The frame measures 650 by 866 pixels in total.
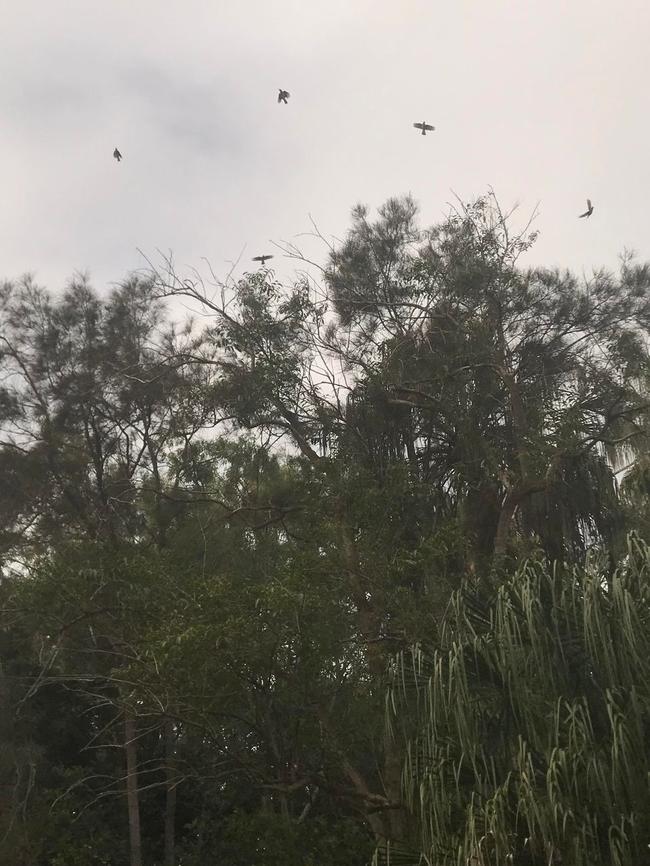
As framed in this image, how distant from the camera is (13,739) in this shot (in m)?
13.8

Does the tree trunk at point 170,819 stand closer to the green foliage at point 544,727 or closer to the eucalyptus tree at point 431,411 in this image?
the eucalyptus tree at point 431,411

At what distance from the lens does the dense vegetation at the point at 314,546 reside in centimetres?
732

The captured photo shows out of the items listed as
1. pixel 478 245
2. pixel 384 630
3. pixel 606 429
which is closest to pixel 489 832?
pixel 384 630

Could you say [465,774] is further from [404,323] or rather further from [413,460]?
[404,323]

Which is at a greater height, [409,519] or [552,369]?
[552,369]

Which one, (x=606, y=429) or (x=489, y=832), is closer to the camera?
(x=489, y=832)

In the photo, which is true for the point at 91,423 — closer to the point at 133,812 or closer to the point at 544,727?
the point at 133,812

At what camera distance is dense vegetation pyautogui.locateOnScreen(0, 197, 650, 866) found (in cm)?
732

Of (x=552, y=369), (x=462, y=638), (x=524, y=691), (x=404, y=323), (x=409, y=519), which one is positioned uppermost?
(x=404, y=323)

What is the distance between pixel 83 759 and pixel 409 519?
23.9 ft

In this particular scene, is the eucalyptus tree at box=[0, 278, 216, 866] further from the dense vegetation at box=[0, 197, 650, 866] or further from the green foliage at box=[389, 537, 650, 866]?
the green foliage at box=[389, 537, 650, 866]


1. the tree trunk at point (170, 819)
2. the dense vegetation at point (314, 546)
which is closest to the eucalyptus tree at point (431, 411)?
the dense vegetation at point (314, 546)

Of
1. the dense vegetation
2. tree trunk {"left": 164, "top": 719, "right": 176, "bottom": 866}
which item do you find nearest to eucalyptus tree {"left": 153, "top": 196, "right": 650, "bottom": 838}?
the dense vegetation

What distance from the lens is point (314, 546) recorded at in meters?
11.2
